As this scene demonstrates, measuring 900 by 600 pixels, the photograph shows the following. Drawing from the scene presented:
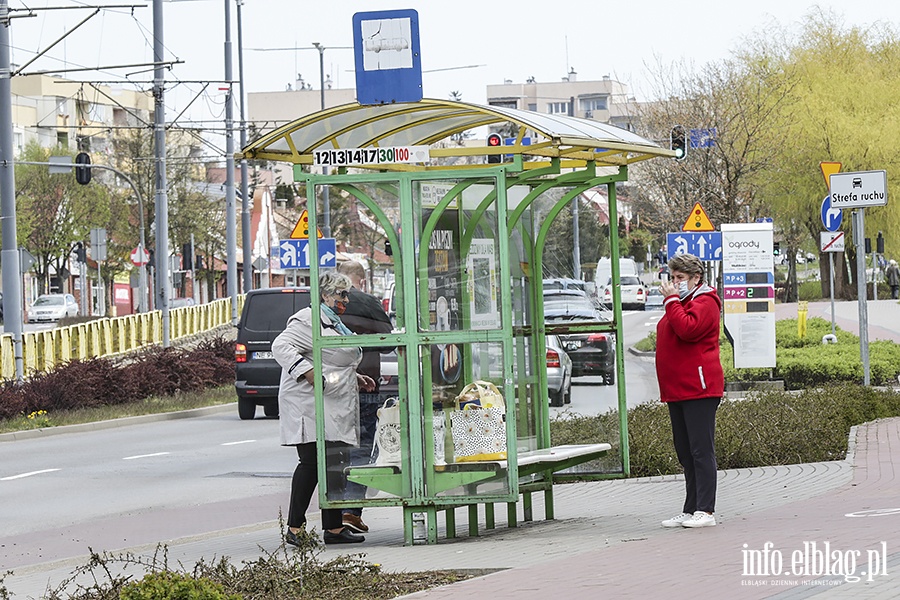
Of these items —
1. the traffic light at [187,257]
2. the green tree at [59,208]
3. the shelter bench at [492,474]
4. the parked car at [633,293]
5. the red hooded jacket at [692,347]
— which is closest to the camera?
the red hooded jacket at [692,347]

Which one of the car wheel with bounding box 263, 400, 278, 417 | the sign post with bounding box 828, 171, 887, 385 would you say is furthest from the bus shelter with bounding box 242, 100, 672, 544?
the car wheel with bounding box 263, 400, 278, 417

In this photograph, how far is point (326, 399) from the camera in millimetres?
9758

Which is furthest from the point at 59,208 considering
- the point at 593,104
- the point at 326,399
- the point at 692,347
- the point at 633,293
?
the point at 593,104

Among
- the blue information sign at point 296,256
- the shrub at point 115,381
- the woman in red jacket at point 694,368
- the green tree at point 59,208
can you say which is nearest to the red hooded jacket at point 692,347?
the woman in red jacket at point 694,368

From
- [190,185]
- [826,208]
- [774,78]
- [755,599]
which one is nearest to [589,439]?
[755,599]

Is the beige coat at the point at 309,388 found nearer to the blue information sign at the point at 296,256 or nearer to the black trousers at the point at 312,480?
the black trousers at the point at 312,480

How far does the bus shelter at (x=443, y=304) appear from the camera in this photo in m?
9.45

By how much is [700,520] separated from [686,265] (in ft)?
5.20

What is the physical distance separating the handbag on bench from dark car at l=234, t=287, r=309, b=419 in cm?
1345

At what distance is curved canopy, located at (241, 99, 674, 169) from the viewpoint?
9.41 metres

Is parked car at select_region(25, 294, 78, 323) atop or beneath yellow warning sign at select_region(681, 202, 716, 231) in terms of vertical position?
beneath

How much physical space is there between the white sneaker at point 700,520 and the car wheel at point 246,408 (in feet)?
48.7

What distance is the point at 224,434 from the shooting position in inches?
826

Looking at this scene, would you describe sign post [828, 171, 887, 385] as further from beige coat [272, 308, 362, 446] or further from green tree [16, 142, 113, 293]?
green tree [16, 142, 113, 293]
